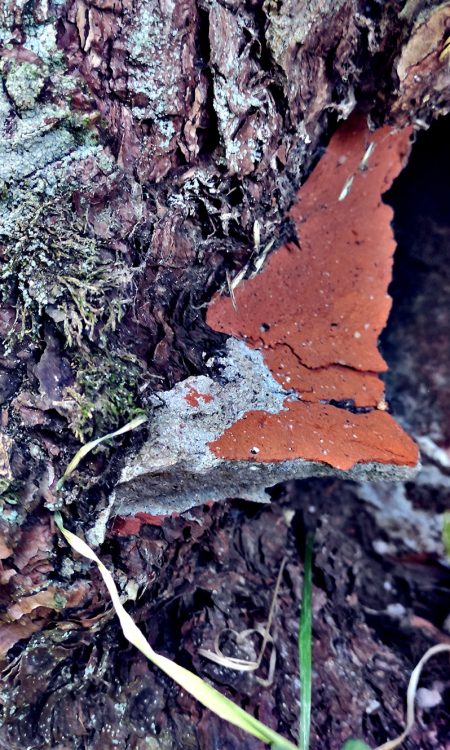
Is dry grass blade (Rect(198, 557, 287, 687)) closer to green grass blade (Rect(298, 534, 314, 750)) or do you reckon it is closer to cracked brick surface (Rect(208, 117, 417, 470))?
green grass blade (Rect(298, 534, 314, 750))

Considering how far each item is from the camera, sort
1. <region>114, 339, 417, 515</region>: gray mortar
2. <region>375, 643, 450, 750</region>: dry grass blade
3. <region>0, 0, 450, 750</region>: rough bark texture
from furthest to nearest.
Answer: <region>375, 643, 450, 750</region>: dry grass blade, <region>114, 339, 417, 515</region>: gray mortar, <region>0, 0, 450, 750</region>: rough bark texture

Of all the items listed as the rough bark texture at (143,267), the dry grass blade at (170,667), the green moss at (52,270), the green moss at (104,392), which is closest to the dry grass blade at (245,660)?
the rough bark texture at (143,267)

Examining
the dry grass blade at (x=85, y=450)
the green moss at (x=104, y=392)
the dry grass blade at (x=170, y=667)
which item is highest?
the green moss at (x=104, y=392)

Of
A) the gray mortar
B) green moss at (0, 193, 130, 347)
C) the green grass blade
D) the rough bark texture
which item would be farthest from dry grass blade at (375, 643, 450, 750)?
green moss at (0, 193, 130, 347)

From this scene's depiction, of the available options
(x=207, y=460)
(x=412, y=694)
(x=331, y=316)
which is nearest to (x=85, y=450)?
(x=207, y=460)

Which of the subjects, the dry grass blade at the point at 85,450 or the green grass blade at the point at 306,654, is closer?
the dry grass blade at the point at 85,450

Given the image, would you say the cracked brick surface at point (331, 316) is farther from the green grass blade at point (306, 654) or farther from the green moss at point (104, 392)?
the green grass blade at point (306, 654)
